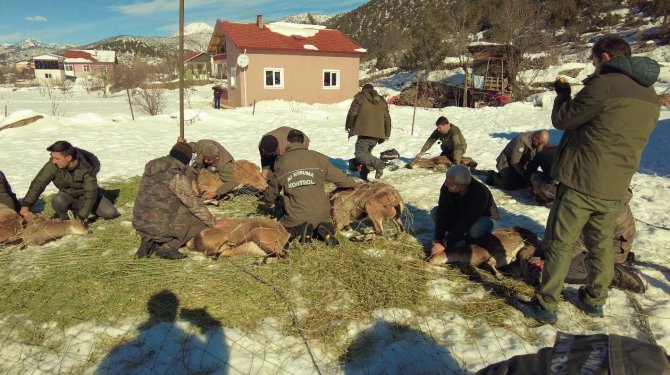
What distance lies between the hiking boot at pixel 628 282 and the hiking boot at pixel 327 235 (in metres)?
2.57

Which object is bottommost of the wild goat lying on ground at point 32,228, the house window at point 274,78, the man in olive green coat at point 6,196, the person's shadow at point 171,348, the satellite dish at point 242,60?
the person's shadow at point 171,348

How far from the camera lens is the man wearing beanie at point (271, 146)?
239 inches

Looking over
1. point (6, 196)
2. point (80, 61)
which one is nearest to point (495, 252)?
point (6, 196)

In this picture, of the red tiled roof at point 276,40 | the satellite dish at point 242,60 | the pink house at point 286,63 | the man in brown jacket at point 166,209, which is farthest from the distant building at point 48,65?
the man in brown jacket at point 166,209

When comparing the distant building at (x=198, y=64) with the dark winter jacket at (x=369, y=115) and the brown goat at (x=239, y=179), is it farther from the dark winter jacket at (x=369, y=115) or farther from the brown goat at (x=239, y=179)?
the brown goat at (x=239, y=179)

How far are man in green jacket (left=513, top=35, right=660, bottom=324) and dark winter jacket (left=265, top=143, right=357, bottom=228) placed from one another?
7.61 ft

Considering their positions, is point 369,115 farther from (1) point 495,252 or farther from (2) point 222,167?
(1) point 495,252

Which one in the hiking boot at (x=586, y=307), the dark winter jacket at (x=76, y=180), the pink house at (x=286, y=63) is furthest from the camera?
the pink house at (x=286, y=63)

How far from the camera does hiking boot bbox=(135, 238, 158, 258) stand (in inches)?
169

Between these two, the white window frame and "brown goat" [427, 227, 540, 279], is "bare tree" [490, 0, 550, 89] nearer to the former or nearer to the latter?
the white window frame

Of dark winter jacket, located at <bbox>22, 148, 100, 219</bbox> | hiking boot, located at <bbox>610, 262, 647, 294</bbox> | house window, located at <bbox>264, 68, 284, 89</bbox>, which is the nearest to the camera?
hiking boot, located at <bbox>610, 262, 647, 294</bbox>

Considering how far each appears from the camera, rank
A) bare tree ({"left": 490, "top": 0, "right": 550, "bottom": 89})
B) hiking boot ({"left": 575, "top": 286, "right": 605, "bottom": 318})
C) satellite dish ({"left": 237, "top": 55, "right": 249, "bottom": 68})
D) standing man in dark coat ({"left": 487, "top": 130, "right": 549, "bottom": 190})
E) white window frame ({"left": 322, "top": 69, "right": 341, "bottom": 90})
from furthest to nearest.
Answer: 1. white window frame ({"left": 322, "top": 69, "right": 341, "bottom": 90})
2. bare tree ({"left": 490, "top": 0, "right": 550, "bottom": 89})
3. satellite dish ({"left": 237, "top": 55, "right": 249, "bottom": 68})
4. standing man in dark coat ({"left": 487, "top": 130, "right": 549, "bottom": 190})
5. hiking boot ({"left": 575, "top": 286, "right": 605, "bottom": 318})

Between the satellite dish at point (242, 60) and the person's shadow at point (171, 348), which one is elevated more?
the satellite dish at point (242, 60)

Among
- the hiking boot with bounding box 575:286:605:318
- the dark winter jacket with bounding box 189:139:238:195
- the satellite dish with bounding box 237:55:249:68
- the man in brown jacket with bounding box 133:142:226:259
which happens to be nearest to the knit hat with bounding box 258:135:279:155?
the dark winter jacket with bounding box 189:139:238:195
